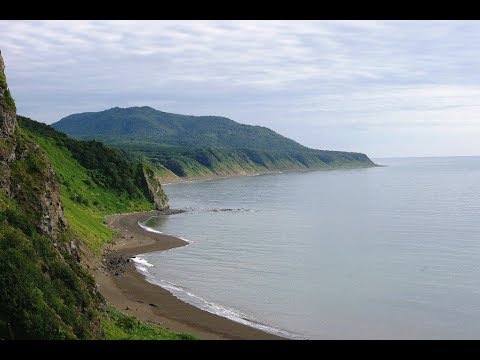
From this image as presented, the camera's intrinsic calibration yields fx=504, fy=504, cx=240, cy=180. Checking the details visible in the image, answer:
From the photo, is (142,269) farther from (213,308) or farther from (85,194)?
(85,194)

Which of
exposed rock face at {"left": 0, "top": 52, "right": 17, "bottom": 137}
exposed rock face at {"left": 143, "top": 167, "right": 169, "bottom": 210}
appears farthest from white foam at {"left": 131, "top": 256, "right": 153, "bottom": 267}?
exposed rock face at {"left": 143, "top": 167, "right": 169, "bottom": 210}

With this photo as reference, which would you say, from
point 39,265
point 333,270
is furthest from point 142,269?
point 39,265

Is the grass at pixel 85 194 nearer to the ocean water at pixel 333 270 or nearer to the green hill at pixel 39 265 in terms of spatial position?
the ocean water at pixel 333 270

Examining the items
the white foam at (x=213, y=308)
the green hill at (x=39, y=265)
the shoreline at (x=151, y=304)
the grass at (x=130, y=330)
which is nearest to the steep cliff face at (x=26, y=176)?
the green hill at (x=39, y=265)

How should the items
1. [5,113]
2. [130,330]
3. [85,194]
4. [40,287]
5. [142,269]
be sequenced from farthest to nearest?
[85,194] < [142,269] < [5,113] < [130,330] < [40,287]

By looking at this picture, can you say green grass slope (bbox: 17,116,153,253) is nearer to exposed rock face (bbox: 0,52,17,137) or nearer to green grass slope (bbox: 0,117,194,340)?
exposed rock face (bbox: 0,52,17,137)

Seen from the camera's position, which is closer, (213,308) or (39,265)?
(39,265)
